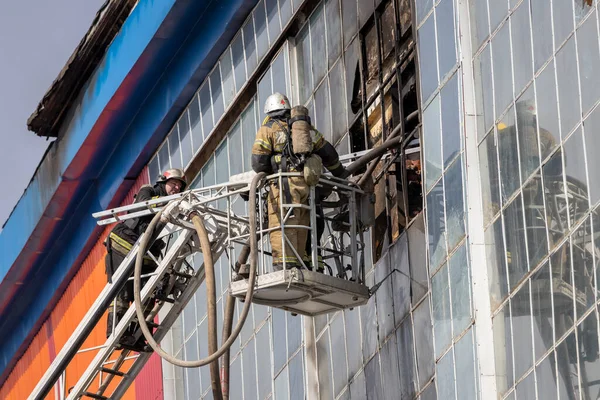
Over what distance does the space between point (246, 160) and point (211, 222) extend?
5658 mm

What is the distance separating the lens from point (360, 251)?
20.7 meters

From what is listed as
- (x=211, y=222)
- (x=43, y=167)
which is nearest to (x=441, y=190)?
(x=211, y=222)

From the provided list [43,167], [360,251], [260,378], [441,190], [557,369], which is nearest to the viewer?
[557,369]

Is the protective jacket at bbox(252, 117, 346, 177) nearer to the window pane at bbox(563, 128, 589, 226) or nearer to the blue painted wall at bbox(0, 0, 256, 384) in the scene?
the window pane at bbox(563, 128, 589, 226)

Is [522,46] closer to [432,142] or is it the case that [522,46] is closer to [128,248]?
[432,142]

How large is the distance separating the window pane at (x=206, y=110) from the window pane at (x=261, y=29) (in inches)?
82.4

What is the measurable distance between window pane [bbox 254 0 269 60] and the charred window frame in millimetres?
3203

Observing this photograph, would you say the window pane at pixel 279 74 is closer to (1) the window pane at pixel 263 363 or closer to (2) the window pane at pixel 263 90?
(2) the window pane at pixel 263 90

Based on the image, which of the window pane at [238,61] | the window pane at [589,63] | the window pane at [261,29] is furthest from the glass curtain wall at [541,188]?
the window pane at [238,61]

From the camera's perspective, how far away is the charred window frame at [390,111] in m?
19.8

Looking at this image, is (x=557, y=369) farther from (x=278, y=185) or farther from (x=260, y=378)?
(x=260, y=378)

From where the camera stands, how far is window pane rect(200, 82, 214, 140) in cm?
2633

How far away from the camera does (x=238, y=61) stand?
83.5ft

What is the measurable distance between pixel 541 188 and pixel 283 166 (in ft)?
11.4
